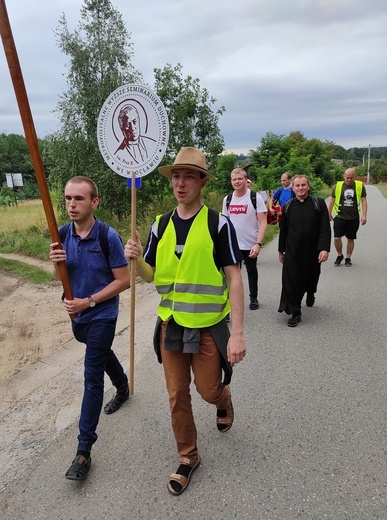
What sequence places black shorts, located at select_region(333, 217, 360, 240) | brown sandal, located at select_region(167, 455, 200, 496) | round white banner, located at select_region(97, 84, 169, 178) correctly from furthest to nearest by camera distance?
black shorts, located at select_region(333, 217, 360, 240), round white banner, located at select_region(97, 84, 169, 178), brown sandal, located at select_region(167, 455, 200, 496)

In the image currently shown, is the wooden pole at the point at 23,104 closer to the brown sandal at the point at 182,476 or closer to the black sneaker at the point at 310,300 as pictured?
the brown sandal at the point at 182,476

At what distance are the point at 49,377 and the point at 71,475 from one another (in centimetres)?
161

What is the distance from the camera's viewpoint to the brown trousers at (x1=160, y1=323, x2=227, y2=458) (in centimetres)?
238

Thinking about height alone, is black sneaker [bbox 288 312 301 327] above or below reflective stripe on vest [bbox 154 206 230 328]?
below

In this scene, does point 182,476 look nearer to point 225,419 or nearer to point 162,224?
point 225,419

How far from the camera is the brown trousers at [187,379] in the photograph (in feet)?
7.80

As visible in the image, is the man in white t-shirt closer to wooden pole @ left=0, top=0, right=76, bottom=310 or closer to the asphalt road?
the asphalt road

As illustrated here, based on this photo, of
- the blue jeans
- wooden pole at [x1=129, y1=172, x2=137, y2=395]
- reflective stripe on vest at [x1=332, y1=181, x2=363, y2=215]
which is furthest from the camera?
reflective stripe on vest at [x1=332, y1=181, x2=363, y2=215]

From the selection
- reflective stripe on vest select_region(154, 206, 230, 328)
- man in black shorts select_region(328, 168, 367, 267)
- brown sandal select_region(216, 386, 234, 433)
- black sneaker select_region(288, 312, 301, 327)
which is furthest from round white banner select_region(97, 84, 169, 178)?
man in black shorts select_region(328, 168, 367, 267)

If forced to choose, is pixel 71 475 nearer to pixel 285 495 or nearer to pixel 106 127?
pixel 285 495

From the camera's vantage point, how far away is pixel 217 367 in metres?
2.40

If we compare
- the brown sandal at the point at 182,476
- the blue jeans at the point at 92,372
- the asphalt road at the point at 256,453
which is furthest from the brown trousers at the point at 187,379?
the blue jeans at the point at 92,372

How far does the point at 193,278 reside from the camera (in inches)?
89.4

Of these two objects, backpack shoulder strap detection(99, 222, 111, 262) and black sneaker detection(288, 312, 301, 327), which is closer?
backpack shoulder strap detection(99, 222, 111, 262)
